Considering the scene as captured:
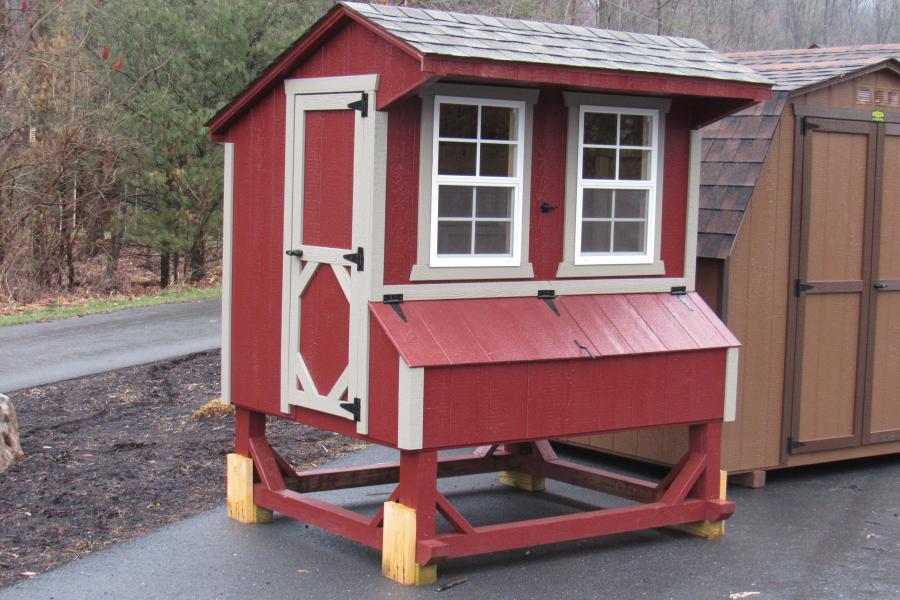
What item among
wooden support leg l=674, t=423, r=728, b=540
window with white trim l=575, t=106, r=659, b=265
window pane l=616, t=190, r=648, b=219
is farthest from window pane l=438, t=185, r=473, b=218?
wooden support leg l=674, t=423, r=728, b=540

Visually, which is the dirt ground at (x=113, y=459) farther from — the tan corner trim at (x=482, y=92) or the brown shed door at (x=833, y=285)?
the brown shed door at (x=833, y=285)

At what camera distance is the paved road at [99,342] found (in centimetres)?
1152

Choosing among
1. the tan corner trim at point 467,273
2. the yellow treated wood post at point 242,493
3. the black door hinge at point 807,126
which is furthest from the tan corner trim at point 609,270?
the yellow treated wood post at point 242,493

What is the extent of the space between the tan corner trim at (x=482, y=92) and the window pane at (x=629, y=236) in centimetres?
98

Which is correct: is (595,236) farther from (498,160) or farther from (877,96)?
(877,96)

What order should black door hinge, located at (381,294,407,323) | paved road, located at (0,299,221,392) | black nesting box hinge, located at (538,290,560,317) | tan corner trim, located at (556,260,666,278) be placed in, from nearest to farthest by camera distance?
black door hinge, located at (381,294,407,323)
black nesting box hinge, located at (538,290,560,317)
tan corner trim, located at (556,260,666,278)
paved road, located at (0,299,221,392)

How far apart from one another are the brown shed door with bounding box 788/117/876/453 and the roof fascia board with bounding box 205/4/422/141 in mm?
3465

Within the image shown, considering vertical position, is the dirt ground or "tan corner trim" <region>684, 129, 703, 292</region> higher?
"tan corner trim" <region>684, 129, 703, 292</region>

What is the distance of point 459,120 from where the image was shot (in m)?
6.26

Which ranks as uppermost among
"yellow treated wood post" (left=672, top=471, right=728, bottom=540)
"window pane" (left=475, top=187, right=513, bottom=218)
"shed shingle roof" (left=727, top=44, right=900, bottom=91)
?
"shed shingle roof" (left=727, top=44, right=900, bottom=91)

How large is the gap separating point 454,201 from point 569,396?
1.18 meters

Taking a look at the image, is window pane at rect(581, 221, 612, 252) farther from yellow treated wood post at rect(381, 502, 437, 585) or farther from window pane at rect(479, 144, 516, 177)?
yellow treated wood post at rect(381, 502, 437, 585)

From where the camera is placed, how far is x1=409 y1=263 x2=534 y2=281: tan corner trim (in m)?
6.13

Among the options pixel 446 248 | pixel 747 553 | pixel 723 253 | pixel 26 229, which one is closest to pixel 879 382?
pixel 723 253
